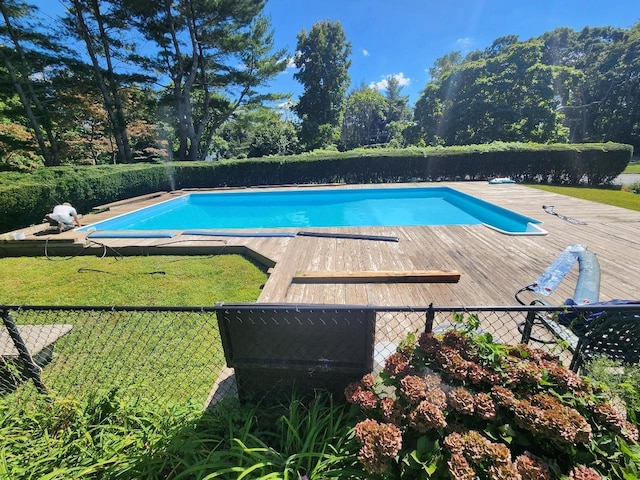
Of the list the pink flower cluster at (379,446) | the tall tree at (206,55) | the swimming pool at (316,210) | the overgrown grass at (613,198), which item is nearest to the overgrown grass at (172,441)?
the pink flower cluster at (379,446)

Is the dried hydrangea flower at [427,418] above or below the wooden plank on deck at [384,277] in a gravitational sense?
above

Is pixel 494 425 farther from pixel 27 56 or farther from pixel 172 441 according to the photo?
pixel 27 56

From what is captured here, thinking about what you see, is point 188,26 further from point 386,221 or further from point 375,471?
point 375,471

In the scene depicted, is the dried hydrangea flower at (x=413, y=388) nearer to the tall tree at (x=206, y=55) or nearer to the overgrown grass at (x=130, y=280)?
the overgrown grass at (x=130, y=280)

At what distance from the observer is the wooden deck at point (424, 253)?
11.0ft

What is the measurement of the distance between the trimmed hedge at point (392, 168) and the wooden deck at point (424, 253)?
6.12m

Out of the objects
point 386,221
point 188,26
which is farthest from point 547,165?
point 188,26

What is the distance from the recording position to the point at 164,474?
4.75ft

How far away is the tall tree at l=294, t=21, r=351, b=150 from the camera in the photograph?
23.7 metres

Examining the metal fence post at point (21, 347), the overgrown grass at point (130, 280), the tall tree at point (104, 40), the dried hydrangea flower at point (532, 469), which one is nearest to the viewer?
the dried hydrangea flower at point (532, 469)

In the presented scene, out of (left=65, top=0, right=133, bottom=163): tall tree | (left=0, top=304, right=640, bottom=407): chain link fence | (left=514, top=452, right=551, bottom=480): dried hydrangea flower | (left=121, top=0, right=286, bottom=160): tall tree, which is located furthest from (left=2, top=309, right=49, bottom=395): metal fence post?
(left=121, top=0, right=286, bottom=160): tall tree

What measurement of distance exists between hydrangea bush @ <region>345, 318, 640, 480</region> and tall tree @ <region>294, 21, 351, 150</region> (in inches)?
993

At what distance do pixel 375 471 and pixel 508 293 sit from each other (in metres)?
3.09

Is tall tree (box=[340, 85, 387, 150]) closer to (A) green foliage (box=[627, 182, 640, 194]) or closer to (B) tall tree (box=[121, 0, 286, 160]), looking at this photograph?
(B) tall tree (box=[121, 0, 286, 160])
